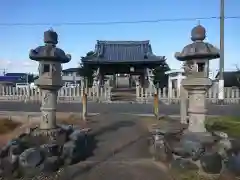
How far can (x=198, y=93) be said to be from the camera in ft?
25.9

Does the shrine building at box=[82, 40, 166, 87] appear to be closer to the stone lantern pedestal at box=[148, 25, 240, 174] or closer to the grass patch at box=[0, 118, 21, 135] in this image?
the grass patch at box=[0, 118, 21, 135]

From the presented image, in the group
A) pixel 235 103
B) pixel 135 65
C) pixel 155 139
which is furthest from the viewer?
pixel 135 65

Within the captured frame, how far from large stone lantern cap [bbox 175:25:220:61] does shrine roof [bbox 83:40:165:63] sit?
19136 mm

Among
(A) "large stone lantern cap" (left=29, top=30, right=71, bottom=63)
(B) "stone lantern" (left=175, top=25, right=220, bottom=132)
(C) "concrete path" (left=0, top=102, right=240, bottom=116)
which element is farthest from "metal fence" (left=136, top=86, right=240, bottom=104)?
(A) "large stone lantern cap" (left=29, top=30, right=71, bottom=63)

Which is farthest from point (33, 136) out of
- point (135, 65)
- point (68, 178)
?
point (135, 65)

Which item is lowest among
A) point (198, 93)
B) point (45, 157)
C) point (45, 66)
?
point (45, 157)

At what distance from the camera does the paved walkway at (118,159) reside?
20.3ft

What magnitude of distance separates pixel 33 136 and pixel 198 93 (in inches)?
194

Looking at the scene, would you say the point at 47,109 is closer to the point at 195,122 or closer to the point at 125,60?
the point at 195,122

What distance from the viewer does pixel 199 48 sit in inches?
307

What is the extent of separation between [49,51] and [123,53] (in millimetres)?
22437

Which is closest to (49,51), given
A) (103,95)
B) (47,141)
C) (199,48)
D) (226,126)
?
(47,141)

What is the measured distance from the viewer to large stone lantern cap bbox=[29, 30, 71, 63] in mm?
8258

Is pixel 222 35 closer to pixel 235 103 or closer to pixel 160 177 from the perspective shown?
pixel 235 103
